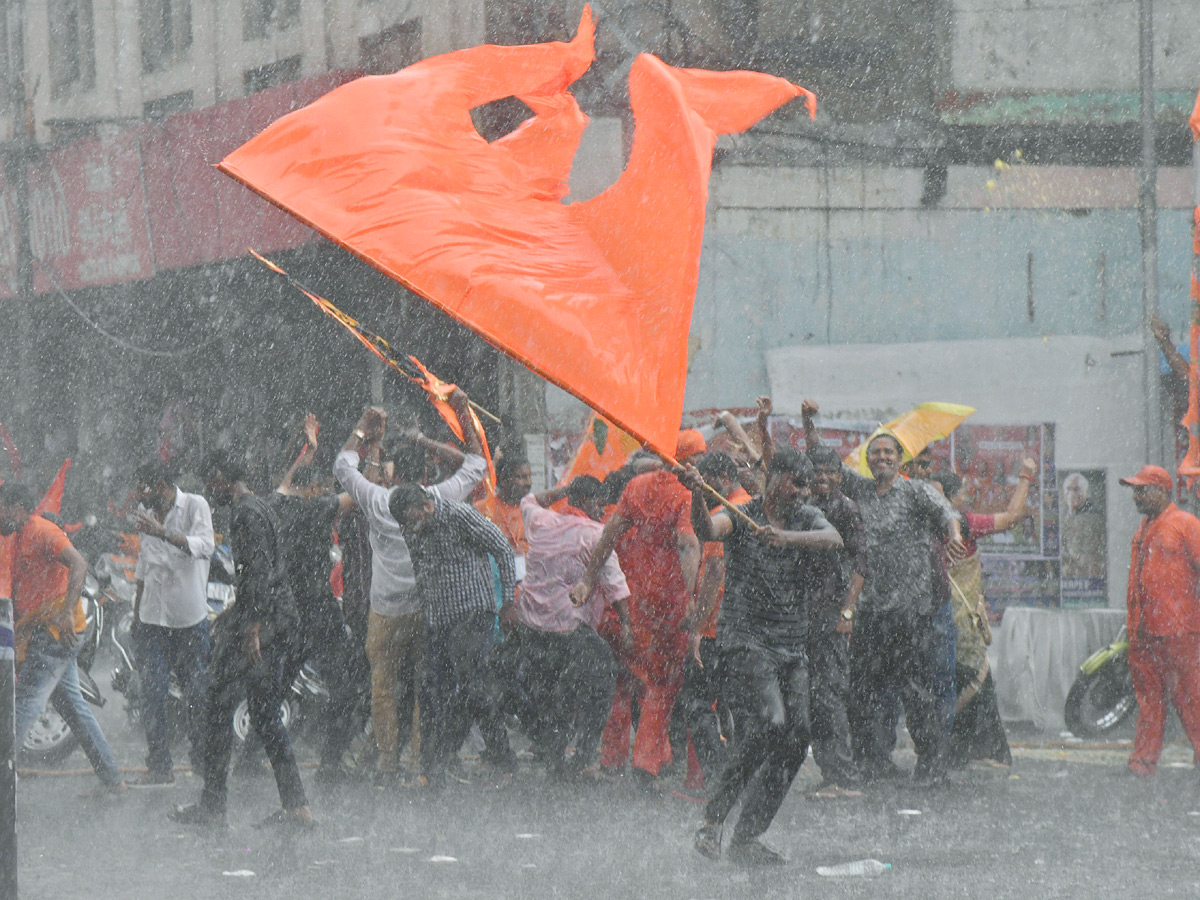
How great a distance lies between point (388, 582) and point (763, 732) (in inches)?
102

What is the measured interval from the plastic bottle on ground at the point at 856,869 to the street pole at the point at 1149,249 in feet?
23.4

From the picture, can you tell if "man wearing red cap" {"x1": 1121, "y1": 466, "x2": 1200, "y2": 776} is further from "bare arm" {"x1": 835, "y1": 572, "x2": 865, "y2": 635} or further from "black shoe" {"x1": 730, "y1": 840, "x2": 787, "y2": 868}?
"black shoe" {"x1": 730, "y1": 840, "x2": 787, "y2": 868}

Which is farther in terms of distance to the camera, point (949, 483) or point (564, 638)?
point (949, 483)

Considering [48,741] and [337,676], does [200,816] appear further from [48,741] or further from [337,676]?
[48,741]

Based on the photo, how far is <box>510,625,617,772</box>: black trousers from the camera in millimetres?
8242

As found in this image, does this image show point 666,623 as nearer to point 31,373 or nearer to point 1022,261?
point 1022,261

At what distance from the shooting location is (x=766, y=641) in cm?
630

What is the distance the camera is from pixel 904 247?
15.2m

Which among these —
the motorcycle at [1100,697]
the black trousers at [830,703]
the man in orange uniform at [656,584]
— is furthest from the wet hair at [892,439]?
the motorcycle at [1100,697]

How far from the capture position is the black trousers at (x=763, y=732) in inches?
242

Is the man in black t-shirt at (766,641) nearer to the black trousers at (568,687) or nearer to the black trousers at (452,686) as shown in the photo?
the black trousers at (452,686)

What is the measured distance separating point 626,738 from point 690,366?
6582 millimetres

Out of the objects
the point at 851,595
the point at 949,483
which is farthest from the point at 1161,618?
the point at 851,595

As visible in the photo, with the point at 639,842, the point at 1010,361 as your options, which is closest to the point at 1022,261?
the point at 1010,361
